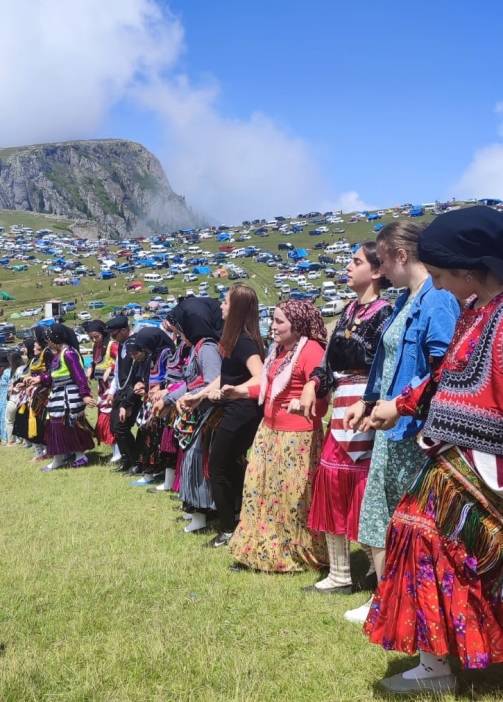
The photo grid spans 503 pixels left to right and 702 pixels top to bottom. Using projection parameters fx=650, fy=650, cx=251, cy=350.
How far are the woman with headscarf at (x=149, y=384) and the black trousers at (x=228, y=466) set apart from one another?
2.65 m

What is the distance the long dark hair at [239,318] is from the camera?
17.1 feet

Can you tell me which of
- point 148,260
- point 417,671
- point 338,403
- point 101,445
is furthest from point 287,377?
point 148,260

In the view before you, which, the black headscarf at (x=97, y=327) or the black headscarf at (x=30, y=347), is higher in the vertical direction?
the black headscarf at (x=97, y=327)

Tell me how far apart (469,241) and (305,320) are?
2237 mm

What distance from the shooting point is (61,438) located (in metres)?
10.1

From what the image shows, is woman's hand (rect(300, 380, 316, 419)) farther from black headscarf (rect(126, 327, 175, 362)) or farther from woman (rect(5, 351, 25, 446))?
woman (rect(5, 351, 25, 446))

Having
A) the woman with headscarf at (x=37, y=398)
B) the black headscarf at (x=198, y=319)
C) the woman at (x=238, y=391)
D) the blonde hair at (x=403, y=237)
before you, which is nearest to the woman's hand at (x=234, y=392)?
the woman at (x=238, y=391)

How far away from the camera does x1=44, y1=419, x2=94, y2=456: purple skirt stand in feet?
33.0

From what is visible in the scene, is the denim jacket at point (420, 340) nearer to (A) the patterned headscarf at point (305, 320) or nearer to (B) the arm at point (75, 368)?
(A) the patterned headscarf at point (305, 320)

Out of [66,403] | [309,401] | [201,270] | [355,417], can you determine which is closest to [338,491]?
[309,401]

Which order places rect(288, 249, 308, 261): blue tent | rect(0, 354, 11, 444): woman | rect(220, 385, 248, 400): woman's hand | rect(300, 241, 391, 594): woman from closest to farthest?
rect(300, 241, 391, 594): woman < rect(220, 385, 248, 400): woman's hand < rect(0, 354, 11, 444): woman < rect(288, 249, 308, 261): blue tent

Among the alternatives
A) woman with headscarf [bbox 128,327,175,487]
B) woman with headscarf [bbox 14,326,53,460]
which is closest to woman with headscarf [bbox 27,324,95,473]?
woman with headscarf [bbox 14,326,53,460]

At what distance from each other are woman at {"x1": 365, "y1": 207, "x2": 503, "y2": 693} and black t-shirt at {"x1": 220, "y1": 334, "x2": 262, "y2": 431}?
2.61 metres

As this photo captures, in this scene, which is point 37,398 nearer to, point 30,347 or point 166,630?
point 30,347
